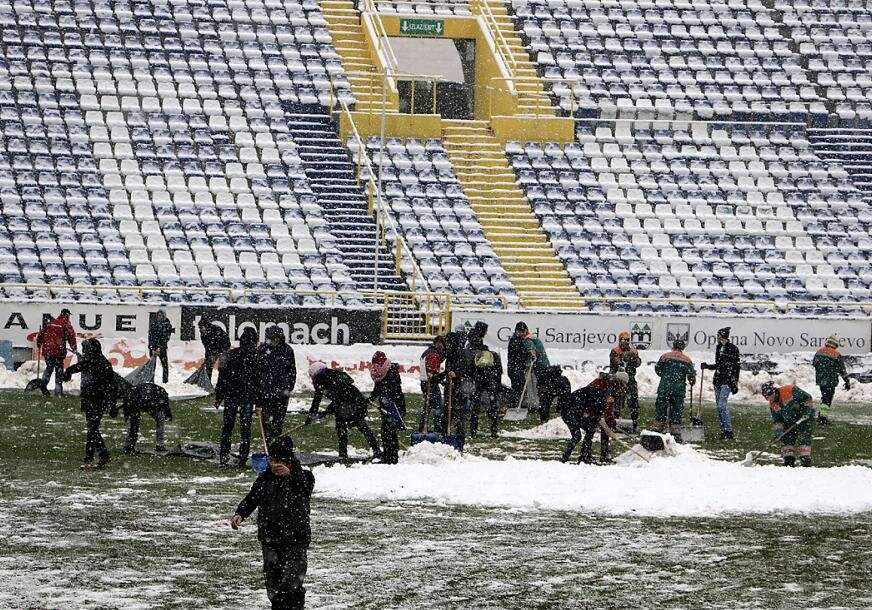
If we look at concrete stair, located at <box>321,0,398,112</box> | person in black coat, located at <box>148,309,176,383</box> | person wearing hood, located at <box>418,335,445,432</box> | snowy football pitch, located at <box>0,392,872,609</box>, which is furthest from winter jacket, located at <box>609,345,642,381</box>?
concrete stair, located at <box>321,0,398,112</box>

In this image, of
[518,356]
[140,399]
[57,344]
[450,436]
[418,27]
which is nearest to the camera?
[140,399]

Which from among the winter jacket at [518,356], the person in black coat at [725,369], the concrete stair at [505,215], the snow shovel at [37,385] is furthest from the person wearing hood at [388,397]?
the concrete stair at [505,215]

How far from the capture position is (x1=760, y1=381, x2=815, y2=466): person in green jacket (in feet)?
62.5

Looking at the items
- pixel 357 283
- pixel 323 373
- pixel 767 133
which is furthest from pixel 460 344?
pixel 767 133

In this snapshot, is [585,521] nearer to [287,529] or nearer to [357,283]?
[287,529]

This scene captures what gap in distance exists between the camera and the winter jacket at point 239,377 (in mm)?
18312

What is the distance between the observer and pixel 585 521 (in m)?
15.4

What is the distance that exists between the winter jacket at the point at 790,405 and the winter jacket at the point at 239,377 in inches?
233

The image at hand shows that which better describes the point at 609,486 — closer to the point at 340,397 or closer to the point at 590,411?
the point at 590,411

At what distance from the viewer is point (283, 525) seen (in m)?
10.2

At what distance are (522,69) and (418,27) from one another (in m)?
→ 3.07

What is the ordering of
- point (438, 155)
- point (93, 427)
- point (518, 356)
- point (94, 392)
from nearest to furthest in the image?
point (94, 392)
point (93, 427)
point (518, 356)
point (438, 155)

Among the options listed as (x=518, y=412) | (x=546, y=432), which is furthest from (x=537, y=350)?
(x=546, y=432)

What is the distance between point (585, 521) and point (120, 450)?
6.57 meters
